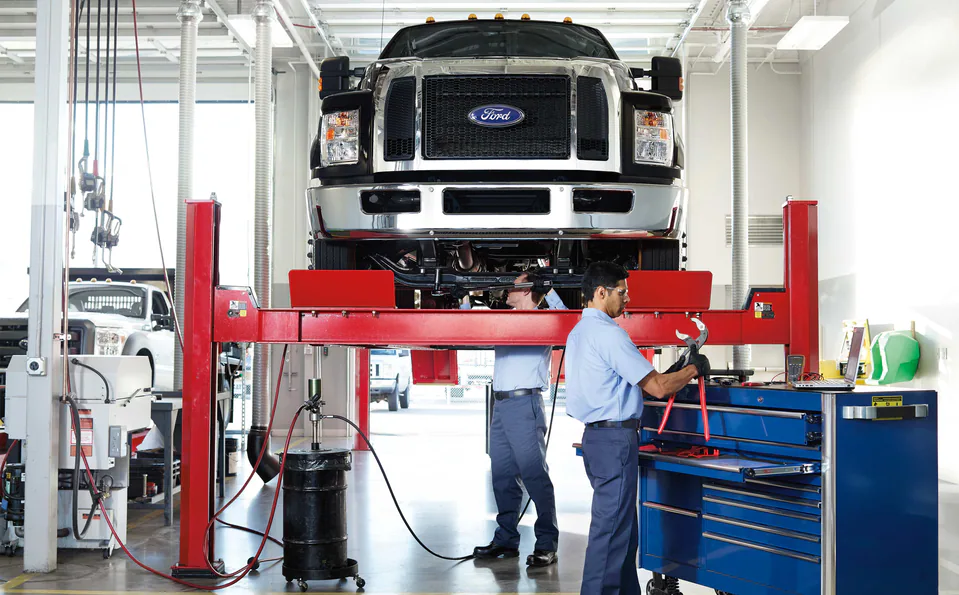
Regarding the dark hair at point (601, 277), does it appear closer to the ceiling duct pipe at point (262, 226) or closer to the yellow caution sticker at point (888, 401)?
the yellow caution sticker at point (888, 401)

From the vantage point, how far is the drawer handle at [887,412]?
301 cm

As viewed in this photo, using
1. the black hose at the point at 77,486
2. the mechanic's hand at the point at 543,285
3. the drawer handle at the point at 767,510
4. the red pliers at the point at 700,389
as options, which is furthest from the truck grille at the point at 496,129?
the black hose at the point at 77,486

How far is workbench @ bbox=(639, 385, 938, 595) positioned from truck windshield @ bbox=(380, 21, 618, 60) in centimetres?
234

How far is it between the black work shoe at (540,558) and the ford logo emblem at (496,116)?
2.17m

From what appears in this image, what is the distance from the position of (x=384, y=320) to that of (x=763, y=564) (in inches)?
73.7

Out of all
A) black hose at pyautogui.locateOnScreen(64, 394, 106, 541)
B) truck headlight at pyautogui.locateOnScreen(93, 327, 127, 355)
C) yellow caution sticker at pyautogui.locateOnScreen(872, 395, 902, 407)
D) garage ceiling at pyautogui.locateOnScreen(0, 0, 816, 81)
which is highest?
garage ceiling at pyautogui.locateOnScreen(0, 0, 816, 81)

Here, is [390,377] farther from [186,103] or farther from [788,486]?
[788,486]

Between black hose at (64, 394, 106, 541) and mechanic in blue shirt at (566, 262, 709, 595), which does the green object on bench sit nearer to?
mechanic in blue shirt at (566, 262, 709, 595)

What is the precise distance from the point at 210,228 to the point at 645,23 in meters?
7.80

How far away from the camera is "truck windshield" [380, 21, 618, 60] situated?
4750 mm

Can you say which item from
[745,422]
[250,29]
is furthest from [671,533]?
[250,29]

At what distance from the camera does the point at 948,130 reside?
27.7 feet

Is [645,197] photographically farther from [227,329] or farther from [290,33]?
[290,33]

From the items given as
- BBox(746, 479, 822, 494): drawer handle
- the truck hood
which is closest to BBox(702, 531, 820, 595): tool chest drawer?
BBox(746, 479, 822, 494): drawer handle
